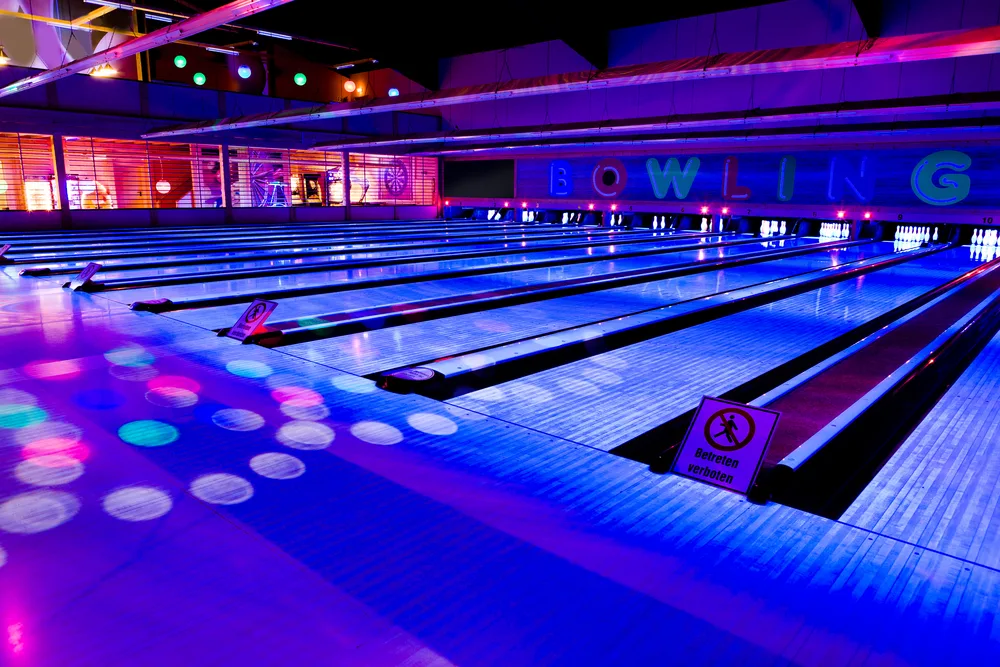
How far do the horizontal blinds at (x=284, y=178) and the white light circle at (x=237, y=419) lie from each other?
557 inches

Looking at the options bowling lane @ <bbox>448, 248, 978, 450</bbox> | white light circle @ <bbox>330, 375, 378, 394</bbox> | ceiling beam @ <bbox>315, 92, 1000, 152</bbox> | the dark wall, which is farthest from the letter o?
white light circle @ <bbox>330, 375, 378, 394</bbox>

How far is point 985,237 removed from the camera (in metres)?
12.0

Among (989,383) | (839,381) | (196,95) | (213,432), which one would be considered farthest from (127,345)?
(196,95)

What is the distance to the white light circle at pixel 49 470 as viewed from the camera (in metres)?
1.81

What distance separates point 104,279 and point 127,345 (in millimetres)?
2819

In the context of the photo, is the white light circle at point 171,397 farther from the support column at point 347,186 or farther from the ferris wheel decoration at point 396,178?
the ferris wheel decoration at point 396,178

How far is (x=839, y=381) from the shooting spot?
9.82 feet

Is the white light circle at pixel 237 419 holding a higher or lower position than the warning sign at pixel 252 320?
lower

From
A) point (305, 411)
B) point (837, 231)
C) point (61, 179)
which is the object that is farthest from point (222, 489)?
point (837, 231)

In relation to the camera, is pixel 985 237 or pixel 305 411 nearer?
pixel 305 411

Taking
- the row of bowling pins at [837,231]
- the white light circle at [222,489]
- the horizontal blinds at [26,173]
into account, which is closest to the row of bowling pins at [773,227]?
the row of bowling pins at [837,231]

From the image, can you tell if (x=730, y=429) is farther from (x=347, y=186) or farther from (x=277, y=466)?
(x=347, y=186)

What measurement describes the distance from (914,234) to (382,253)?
34.0 ft

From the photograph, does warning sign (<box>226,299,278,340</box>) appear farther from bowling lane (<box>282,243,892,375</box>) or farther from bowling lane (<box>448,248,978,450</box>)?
bowling lane (<box>448,248,978,450</box>)
